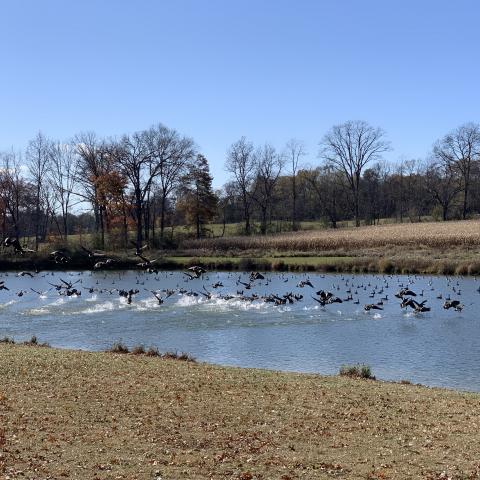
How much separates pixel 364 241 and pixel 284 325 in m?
37.2

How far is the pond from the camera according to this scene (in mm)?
22344

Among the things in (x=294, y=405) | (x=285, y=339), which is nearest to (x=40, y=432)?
(x=294, y=405)

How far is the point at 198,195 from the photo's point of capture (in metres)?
86.6

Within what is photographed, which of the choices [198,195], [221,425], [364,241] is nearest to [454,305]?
[221,425]

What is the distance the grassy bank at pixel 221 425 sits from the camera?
995 cm

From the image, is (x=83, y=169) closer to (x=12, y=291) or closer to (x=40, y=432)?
(x=12, y=291)

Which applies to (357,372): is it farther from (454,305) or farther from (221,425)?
(454,305)

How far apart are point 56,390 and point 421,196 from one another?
100 m

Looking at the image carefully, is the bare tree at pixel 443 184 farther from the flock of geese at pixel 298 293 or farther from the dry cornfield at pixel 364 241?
the flock of geese at pixel 298 293

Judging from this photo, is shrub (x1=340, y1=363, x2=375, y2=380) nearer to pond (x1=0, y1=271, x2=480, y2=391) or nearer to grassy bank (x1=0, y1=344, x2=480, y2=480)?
grassy bank (x1=0, y1=344, x2=480, y2=480)

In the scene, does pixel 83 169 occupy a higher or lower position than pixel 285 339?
higher

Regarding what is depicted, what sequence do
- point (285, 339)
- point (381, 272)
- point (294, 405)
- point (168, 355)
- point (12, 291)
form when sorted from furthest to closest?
point (381, 272) → point (12, 291) → point (285, 339) → point (168, 355) → point (294, 405)

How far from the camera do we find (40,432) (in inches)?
454

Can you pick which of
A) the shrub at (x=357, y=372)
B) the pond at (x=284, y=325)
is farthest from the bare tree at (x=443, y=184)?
the shrub at (x=357, y=372)
